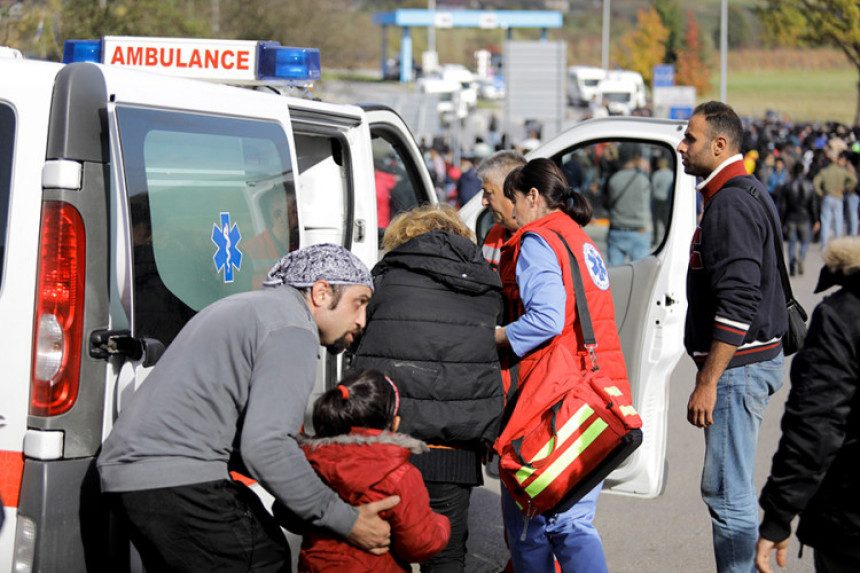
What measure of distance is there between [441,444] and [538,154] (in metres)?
2.25

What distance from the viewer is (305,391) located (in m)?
2.67

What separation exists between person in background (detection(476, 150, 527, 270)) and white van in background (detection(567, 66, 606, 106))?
170ft

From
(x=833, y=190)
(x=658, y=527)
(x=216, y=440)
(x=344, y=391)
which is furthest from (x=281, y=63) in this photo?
(x=833, y=190)

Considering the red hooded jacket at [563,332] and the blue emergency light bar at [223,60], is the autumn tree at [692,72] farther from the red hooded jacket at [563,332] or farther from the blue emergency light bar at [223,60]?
the red hooded jacket at [563,332]

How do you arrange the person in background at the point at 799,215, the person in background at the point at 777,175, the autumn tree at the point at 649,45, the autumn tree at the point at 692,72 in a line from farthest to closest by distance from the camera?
the autumn tree at the point at 649,45, the autumn tree at the point at 692,72, the person in background at the point at 777,175, the person in background at the point at 799,215

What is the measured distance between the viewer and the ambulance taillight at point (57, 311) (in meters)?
2.89

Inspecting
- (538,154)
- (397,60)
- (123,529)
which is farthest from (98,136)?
(397,60)

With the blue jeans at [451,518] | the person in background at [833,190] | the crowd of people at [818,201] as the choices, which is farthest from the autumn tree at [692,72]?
the blue jeans at [451,518]

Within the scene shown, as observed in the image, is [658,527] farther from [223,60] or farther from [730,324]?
[223,60]

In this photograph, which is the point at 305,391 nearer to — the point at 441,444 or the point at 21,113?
the point at 441,444

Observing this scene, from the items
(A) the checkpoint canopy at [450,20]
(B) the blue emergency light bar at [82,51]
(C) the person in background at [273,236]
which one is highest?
(A) the checkpoint canopy at [450,20]

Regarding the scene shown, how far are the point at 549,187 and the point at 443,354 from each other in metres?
0.84

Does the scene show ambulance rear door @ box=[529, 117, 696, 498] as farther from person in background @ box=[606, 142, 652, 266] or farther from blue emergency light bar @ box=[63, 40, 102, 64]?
person in background @ box=[606, 142, 652, 266]

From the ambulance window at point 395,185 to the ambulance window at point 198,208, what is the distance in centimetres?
198
